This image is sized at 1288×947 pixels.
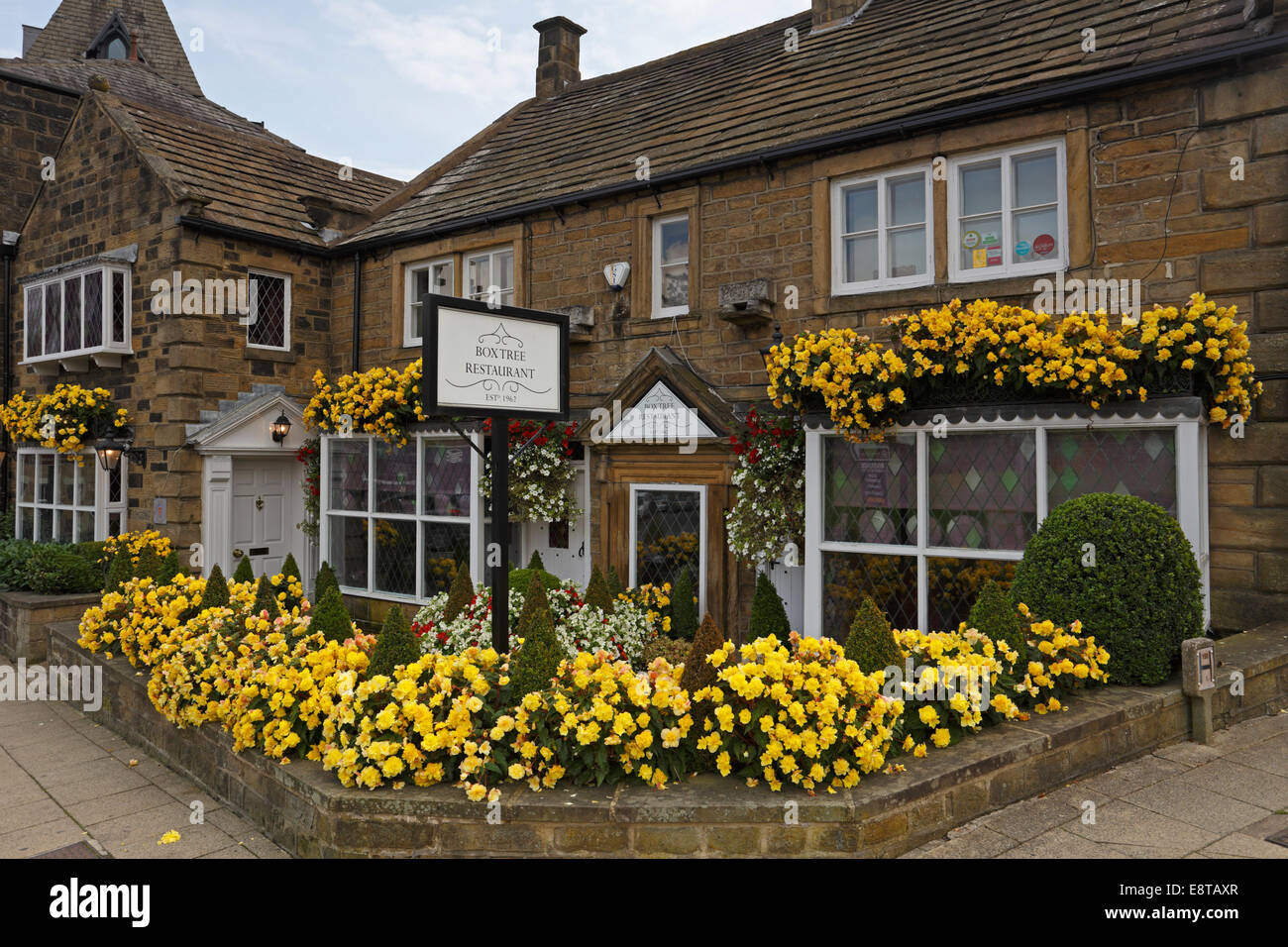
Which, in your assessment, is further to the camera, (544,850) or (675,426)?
(675,426)

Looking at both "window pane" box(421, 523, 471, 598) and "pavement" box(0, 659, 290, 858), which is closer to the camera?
"pavement" box(0, 659, 290, 858)

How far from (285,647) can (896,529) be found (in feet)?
16.6

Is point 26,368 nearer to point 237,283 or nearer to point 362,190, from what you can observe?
point 237,283

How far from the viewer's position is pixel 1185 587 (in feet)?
19.0

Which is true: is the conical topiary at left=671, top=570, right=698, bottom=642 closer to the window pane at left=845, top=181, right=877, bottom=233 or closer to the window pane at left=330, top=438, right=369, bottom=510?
the window pane at left=845, top=181, right=877, bottom=233

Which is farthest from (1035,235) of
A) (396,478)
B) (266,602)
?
(396,478)

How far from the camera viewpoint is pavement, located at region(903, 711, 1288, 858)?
4039 mm

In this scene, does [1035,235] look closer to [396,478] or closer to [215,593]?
[215,593]

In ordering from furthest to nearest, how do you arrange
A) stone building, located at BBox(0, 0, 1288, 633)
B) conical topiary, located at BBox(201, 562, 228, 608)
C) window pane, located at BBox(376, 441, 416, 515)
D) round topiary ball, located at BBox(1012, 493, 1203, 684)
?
window pane, located at BBox(376, 441, 416, 515) → conical topiary, located at BBox(201, 562, 228, 608) → stone building, located at BBox(0, 0, 1288, 633) → round topiary ball, located at BBox(1012, 493, 1203, 684)

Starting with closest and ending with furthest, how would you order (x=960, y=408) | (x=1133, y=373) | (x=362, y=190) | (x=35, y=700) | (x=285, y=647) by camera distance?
1. (x=285, y=647)
2. (x=1133, y=373)
3. (x=960, y=408)
4. (x=35, y=700)
5. (x=362, y=190)

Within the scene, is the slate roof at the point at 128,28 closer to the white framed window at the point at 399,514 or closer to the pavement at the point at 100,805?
the white framed window at the point at 399,514

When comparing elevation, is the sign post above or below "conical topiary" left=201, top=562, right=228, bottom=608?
above

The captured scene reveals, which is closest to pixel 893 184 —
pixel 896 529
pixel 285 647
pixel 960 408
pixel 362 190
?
pixel 960 408

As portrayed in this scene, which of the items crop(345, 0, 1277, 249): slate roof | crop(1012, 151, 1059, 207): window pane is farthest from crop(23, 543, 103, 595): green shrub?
crop(1012, 151, 1059, 207): window pane
